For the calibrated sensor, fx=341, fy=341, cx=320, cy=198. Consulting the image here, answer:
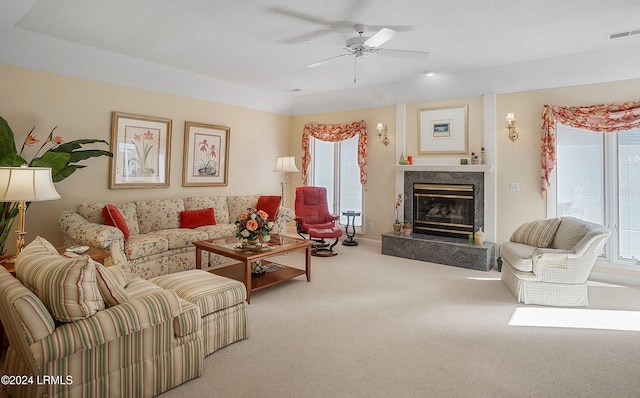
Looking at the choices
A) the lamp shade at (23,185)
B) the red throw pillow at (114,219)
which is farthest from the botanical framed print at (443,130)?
the lamp shade at (23,185)

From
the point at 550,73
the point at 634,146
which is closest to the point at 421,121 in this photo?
the point at 550,73

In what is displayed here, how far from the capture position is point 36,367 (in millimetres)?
1693

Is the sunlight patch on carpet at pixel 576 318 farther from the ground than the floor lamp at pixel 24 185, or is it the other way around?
the floor lamp at pixel 24 185

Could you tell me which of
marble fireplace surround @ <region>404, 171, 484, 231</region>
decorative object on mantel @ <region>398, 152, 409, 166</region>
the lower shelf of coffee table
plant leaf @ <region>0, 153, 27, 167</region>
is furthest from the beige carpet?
plant leaf @ <region>0, 153, 27, 167</region>

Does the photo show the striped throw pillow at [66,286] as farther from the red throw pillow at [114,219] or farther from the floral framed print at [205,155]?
the floral framed print at [205,155]

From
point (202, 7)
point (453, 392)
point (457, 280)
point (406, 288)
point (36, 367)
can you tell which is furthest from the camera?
point (457, 280)

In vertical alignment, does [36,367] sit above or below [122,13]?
below

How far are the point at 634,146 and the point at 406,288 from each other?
11.6 ft

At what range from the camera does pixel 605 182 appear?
464 cm

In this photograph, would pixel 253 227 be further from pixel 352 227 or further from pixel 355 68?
pixel 352 227

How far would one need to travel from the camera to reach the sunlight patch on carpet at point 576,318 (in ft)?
10.4

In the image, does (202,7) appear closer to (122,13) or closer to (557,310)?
(122,13)

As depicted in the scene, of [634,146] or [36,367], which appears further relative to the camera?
[634,146]

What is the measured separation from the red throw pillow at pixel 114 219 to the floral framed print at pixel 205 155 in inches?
60.3
